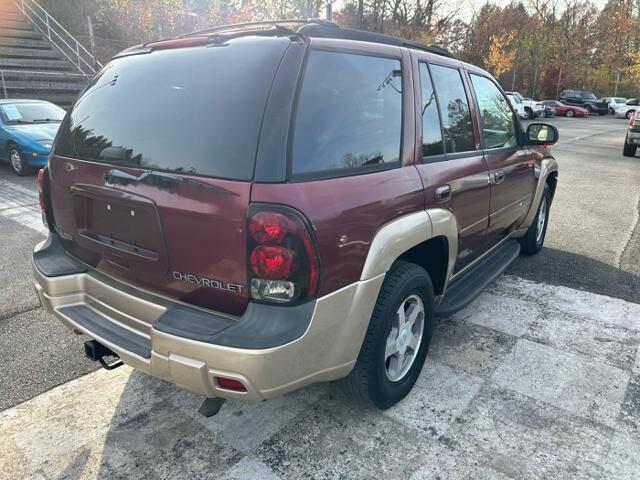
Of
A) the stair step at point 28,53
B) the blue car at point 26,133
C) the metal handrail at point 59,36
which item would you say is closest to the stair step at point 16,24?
the metal handrail at point 59,36

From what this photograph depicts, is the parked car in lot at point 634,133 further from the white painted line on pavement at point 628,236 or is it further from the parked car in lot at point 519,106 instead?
the parked car in lot at point 519,106

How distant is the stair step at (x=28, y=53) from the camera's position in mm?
17859

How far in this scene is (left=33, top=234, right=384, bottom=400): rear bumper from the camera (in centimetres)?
188

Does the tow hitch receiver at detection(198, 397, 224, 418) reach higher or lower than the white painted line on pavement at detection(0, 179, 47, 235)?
higher

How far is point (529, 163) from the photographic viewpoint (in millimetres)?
4230

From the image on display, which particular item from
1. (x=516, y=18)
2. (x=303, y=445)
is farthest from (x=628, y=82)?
(x=303, y=445)

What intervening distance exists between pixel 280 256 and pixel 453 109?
183 centimetres

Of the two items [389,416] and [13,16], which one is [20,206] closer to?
[389,416]

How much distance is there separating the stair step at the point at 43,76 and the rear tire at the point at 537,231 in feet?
53.6

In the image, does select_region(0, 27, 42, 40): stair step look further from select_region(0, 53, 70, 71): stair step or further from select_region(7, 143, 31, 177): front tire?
select_region(7, 143, 31, 177): front tire

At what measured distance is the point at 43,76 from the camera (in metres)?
16.2

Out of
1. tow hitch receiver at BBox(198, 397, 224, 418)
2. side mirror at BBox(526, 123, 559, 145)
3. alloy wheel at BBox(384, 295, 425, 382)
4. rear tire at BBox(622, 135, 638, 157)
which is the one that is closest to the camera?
tow hitch receiver at BBox(198, 397, 224, 418)

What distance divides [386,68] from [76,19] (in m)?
23.6

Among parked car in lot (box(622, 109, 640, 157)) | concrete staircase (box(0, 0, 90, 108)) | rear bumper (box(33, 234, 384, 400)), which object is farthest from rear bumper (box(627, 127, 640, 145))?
concrete staircase (box(0, 0, 90, 108))
